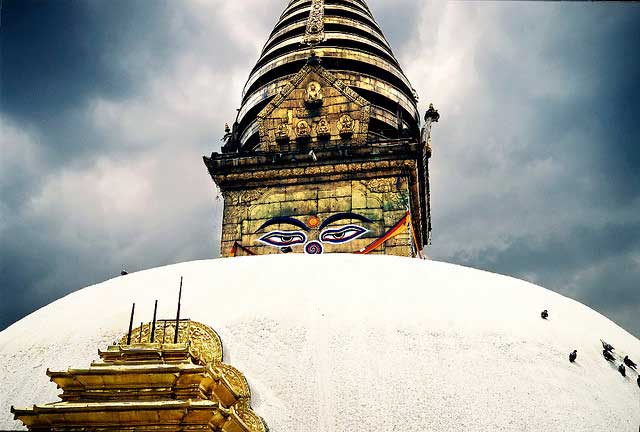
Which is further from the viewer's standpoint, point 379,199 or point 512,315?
point 379,199

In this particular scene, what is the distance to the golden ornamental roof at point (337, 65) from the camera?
17.5m

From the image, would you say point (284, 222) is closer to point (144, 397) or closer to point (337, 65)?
point (337, 65)

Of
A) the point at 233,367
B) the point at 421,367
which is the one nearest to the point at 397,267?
the point at 421,367

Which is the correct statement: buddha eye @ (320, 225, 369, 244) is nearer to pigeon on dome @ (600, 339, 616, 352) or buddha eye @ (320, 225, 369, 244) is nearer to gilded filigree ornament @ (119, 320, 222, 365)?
pigeon on dome @ (600, 339, 616, 352)

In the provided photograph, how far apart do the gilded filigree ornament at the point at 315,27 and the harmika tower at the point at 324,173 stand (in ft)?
0.10

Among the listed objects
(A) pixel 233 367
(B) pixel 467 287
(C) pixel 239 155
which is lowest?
(A) pixel 233 367

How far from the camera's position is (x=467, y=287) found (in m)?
6.28

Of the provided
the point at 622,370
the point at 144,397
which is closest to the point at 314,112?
the point at 622,370

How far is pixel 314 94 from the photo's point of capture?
608 inches

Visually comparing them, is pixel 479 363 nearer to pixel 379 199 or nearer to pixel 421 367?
pixel 421 367

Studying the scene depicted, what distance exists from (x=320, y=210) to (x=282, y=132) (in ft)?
9.05

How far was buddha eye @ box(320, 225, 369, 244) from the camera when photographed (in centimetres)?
1314

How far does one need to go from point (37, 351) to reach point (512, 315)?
4.57 meters

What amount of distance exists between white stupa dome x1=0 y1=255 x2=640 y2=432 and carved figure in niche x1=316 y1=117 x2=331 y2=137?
8766mm
